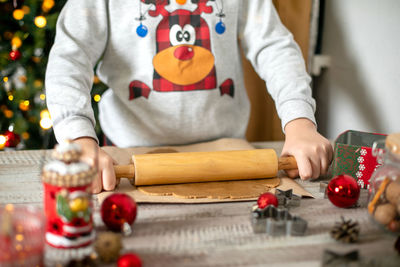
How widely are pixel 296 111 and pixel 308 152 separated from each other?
0.15m

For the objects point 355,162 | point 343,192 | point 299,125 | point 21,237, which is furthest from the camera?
point 299,125

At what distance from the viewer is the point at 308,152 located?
0.79 m

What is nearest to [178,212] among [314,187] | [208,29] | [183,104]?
[314,187]

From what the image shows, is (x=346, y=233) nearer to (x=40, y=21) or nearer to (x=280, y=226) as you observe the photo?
(x=280, y=226)

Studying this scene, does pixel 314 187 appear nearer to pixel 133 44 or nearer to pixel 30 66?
pixel 133 44

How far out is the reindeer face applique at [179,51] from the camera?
40.3 inches

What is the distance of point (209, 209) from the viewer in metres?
0.65

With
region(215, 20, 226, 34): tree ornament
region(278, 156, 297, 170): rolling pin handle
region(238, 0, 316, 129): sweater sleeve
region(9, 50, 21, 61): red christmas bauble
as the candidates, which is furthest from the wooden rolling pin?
region(9, 50, 21, 61): red christmas bauble

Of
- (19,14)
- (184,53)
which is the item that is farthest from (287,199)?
(19,14)

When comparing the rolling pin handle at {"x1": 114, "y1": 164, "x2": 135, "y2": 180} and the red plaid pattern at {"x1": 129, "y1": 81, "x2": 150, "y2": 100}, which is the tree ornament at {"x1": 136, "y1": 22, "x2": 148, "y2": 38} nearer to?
the red plaid pattern at {"x1": 129, "y1": 81, "x2": 150, "y2": 100}

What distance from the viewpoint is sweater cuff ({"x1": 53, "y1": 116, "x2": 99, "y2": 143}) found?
0.77 meters

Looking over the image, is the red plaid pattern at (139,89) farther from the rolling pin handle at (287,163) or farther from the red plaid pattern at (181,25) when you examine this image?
the rolling pin handle at (287,163)

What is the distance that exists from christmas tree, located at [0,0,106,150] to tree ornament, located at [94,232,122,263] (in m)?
1.05

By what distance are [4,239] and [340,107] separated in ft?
4.02
